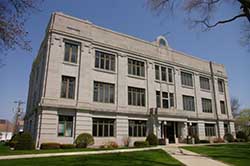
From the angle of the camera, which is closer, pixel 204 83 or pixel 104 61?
pixel 104 61

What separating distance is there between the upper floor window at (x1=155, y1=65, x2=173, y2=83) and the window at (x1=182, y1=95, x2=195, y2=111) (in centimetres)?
410

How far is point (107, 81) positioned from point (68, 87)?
514 centimetres

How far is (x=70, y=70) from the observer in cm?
2422

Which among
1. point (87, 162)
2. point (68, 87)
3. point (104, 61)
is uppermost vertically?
point (104, 61)

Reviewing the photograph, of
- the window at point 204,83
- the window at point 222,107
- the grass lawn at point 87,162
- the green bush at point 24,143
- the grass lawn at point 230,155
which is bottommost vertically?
the grass lawn at point 230,155

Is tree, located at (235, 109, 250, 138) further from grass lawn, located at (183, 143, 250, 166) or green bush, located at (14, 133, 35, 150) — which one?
green bush, located at (14, 133, 35, 150)

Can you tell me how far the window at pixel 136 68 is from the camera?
29625mm

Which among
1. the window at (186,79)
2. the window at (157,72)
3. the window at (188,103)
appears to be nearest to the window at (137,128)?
the window at (157,72)

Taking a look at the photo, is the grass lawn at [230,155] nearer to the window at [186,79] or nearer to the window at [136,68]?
the window at [136,68]

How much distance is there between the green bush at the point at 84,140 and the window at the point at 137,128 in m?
6.27

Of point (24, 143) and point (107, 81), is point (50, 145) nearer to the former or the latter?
point (24, 143)

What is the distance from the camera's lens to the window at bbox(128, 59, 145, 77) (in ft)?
97.2

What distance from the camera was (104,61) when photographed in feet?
89.6

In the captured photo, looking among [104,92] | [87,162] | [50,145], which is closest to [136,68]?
[104,92]
